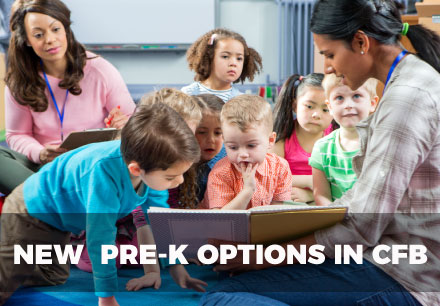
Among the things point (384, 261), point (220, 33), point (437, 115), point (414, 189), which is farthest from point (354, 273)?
point (220, 33)

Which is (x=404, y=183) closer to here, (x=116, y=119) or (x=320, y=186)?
(x=320, y=186)

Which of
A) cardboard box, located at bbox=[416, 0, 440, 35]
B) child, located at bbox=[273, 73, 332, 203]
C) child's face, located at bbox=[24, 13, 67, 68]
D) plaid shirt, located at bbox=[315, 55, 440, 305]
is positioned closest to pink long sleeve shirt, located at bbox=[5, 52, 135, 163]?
child's face, located at bbox=[24, 13, 67, 68]

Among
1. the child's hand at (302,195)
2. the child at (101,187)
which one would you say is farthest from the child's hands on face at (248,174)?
the child's hand at (302,195)

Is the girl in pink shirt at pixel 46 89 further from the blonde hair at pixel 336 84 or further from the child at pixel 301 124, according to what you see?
the blonde hair at pixel 336 84

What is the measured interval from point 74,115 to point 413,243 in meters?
1.45

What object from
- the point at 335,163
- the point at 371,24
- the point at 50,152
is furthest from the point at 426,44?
the point at 50,152

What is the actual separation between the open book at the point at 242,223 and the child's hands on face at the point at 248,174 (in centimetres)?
33

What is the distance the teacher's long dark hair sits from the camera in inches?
41.2

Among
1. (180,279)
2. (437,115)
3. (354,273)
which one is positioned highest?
(437,115)

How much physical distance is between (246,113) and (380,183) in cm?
59

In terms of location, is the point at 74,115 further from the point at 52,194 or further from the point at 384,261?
the point at 384,261

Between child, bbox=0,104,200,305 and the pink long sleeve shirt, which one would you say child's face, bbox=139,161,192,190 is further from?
the pink long sleeve shirt

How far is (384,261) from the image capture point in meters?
1.05

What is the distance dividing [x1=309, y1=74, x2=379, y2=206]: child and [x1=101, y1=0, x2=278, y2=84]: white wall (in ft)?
11.1
